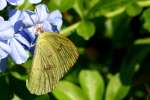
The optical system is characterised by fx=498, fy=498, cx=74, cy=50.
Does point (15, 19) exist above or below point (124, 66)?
above

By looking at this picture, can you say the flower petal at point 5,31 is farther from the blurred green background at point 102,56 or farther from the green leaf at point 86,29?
the green leaf at point 86,29

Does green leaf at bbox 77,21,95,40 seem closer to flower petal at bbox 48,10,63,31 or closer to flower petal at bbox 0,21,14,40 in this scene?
flower petal at bbox 48,10,63,31

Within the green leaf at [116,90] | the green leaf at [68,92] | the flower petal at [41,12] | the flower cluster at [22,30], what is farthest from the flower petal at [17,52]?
the green leaf at [116,90]

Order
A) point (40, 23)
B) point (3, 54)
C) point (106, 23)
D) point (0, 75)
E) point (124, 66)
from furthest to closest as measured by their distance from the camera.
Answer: point (106, 23)
point (124, 66)
point (0, 75)
point (40, 23)
point (3, 54)

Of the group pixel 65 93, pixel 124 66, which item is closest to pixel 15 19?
pixel 65 93

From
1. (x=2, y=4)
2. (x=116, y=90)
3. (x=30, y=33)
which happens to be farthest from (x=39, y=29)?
(x=116, y=90)

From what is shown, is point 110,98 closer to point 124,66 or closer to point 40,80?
point 124,66
